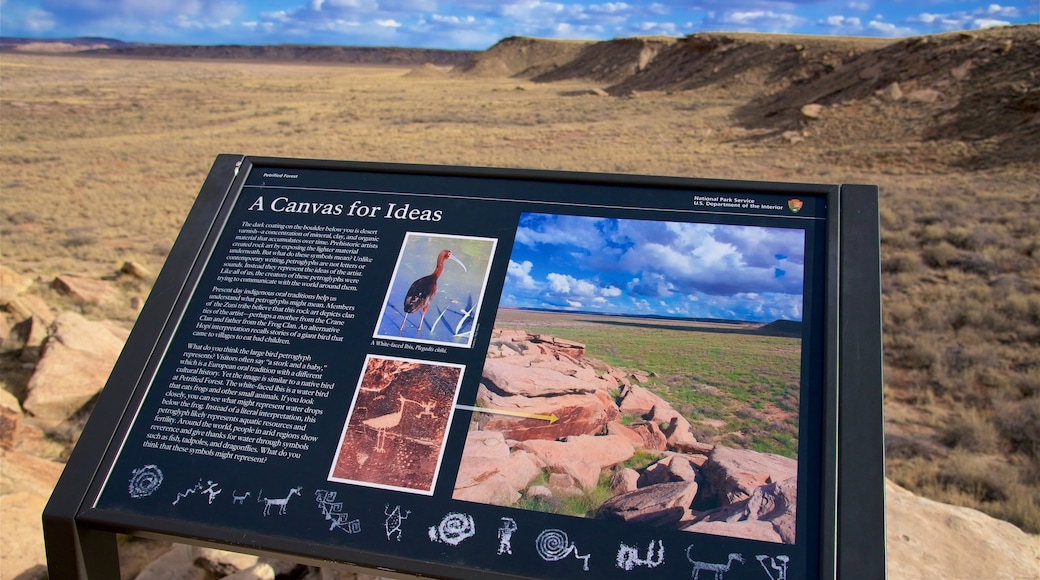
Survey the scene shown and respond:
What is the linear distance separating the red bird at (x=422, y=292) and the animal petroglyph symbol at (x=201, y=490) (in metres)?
0.70

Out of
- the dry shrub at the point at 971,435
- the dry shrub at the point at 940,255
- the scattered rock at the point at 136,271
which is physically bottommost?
the dry shrub at the point at 971,435

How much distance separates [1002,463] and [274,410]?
468cm

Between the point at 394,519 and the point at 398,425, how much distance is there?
0.27 meters

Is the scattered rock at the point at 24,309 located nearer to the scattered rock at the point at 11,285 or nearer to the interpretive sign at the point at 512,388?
the scattered rock at the point at 11,285

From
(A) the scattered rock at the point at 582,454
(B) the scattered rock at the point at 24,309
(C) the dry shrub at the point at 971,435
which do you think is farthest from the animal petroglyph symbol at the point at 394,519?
(B) the scattered rock at the point at 24,309

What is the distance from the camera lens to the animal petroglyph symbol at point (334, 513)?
207 centimetres

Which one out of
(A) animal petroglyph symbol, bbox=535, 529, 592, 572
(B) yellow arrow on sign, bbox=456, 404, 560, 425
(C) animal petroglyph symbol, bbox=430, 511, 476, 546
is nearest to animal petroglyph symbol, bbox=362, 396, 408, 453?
(B) yellow arrow on sign, bbox=456, 404, 560, 425

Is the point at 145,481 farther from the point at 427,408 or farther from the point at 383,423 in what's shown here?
the point at 427,408

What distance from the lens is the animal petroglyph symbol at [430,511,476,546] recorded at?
2.00 m

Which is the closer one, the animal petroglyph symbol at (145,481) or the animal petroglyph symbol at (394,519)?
the animal petroglyph symbol at (394,519)

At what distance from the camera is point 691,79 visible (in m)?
41.0

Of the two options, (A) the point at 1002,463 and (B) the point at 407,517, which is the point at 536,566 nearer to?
(B) the point at 407,517

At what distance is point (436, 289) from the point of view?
2.43 meters

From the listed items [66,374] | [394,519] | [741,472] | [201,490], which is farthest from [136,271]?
[741,472]
